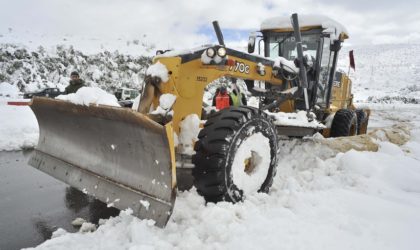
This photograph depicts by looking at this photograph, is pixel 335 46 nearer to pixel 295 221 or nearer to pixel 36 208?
pixel 295 221

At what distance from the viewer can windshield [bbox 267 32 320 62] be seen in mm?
6973

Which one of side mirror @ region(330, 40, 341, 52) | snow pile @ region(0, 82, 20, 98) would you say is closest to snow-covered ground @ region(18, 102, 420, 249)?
side mirror @ region(330, 40, 341, 52)

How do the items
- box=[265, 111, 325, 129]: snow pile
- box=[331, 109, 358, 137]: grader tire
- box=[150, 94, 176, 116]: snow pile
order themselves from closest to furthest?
box=[150, 94, 176, 116]: snow pile, box=[265, 111, 325, 129]: snow pile, box=[331, 109, 358, 137]: grader tire

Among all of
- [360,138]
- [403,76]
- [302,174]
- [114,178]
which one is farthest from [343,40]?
[403,76]

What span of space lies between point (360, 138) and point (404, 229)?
153 inches

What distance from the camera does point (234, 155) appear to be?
12.3 ft

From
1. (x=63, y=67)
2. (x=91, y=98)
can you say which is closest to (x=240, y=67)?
(x=91, y=98)

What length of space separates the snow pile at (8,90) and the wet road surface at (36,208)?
1743cm

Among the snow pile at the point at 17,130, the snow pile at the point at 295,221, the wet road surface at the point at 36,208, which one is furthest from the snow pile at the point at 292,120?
the snow pile at the point at 17,130

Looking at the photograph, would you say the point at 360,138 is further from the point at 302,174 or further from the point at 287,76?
the point at 302,174

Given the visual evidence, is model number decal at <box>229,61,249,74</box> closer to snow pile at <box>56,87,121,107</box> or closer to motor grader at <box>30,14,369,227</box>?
motor grader at <box>30,14,369,227</box>

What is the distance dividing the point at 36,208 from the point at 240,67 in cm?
311

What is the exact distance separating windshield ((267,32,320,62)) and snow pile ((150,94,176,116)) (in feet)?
12.5

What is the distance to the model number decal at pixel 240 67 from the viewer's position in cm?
468
